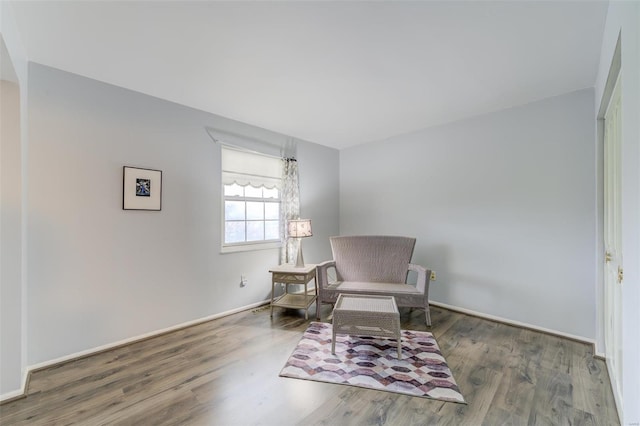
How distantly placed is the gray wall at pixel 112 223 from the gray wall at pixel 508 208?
264 cm

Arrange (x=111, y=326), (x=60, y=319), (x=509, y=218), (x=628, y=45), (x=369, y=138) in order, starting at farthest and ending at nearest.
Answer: (x=369, y=138) < (x=509, y=218) < (x=111, y=326) < (x=60, y=319) < (x=628, y=45)

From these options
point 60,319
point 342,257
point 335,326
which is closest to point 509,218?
point 342,257

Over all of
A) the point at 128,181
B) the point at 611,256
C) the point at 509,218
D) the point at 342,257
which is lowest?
the point at 342,257

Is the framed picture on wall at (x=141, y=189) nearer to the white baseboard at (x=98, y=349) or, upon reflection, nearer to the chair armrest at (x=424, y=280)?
the white baseboard at (x=98, y=349)

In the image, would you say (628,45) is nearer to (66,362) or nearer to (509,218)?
(509,218)

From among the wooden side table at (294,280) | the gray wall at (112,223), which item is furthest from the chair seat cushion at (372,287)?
the gray wall at (112,223)

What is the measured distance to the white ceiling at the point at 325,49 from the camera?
66.0 inches

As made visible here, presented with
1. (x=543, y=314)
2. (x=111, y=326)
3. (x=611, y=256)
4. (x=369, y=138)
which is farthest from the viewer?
(x=369, y=138)

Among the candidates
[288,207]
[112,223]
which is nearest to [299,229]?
[288,207]

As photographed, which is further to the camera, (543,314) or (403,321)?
(403,321)

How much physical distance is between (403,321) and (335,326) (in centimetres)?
123

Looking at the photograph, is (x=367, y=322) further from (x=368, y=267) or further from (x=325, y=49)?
(x=325, y=49)

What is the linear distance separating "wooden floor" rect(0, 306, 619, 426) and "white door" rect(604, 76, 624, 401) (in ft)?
0.75

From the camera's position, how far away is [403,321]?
3.20 metres
